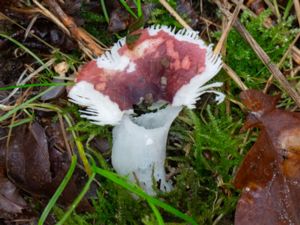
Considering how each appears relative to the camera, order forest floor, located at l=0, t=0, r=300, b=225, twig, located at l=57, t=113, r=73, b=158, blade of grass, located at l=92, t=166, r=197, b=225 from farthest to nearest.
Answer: twig, located at l=57, t=113, r=73, b=158
forest floor, located at l=0, t=0, r=300, b=225
blade of grass, located at l=92, t=166, r=197, b=225

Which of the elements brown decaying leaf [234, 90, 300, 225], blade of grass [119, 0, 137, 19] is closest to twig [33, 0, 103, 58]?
blade of grass [119, 0, 137, 19]

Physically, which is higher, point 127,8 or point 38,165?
point 127,8

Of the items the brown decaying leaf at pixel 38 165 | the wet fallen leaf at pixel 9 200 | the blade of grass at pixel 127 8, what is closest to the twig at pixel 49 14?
the blade of grass at pixel 127 8

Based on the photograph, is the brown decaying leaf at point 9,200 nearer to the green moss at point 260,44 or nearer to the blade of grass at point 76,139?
the blade of grass at point 76,139

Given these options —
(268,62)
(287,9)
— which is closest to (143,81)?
(268,62)

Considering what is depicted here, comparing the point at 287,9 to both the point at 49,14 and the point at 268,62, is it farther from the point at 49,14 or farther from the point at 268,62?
the point at 49,14

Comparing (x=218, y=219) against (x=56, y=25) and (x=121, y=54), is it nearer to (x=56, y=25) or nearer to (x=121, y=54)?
(x=121, y=54)

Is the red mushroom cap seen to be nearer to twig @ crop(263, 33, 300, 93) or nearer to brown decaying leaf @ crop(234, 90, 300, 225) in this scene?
brown decaying leaf @ crop(234, 90, 300, 225)
